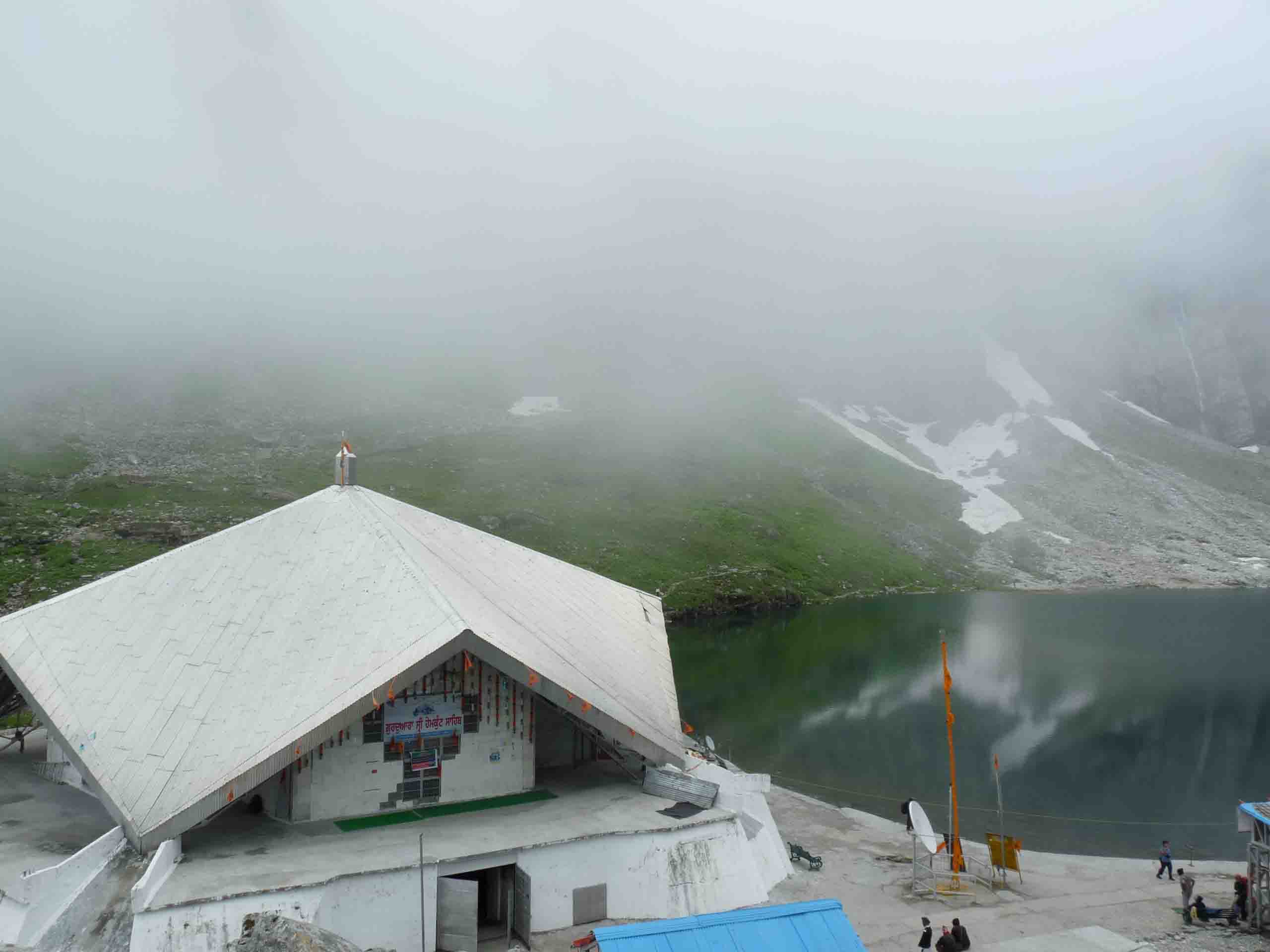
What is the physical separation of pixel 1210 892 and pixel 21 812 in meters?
29.8

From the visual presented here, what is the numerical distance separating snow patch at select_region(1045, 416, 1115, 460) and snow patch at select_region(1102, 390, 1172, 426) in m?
23.8

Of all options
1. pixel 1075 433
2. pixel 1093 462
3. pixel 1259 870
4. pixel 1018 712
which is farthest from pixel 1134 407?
pixel 1259 870

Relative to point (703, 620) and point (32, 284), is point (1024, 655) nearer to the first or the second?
point (703, 620)

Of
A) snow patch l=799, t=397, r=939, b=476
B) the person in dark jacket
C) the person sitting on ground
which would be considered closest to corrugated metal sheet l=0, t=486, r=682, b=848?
the person in dark jacket

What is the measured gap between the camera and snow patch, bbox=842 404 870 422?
559ft

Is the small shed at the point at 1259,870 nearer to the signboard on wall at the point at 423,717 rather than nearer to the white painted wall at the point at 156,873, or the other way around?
the signboard on wall at the point at 423,717

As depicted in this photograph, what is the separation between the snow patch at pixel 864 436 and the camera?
15075 cm

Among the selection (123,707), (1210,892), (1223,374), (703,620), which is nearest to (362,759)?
(123,707)

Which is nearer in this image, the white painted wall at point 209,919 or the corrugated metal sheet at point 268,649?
the white painted wall at point 209,919

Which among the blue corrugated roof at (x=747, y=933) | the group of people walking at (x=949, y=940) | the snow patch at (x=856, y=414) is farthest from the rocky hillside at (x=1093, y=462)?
the blue corrugated roof at (x=747, y=933)

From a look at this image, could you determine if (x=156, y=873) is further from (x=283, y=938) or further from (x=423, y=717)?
(x=283, y=938)

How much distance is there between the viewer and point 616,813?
18500mm

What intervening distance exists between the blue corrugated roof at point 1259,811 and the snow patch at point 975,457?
111520 millimetres

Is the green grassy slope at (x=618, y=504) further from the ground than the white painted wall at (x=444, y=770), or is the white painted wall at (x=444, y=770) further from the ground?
the green grassy slope at (x=618, y=504)
